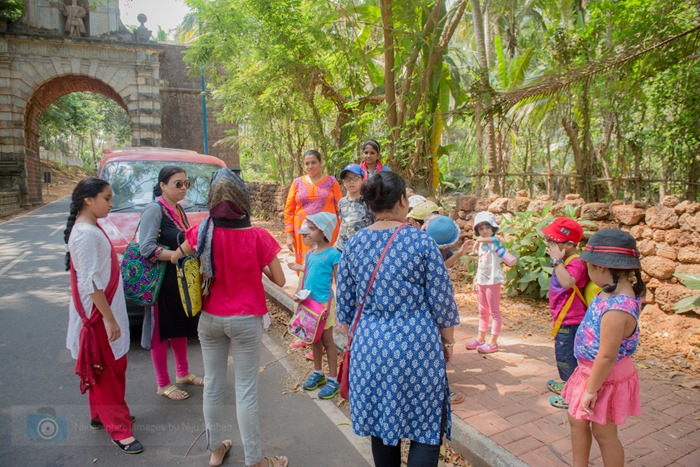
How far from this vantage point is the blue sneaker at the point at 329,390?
3879 millimetres

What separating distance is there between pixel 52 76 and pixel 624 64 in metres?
23.5

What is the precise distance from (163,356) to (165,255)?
2.92ft

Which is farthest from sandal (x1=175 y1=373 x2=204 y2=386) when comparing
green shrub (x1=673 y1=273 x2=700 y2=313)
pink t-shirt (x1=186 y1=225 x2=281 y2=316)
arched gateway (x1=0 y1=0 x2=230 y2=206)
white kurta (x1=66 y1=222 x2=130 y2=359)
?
arched gateway (x1=0 y1=0 x2=230 y2=206)

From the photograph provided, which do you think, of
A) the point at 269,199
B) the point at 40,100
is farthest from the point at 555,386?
the point at 40,100

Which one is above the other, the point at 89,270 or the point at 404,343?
the point at 89,270

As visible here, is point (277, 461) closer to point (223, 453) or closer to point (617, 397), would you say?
point (223, 453)

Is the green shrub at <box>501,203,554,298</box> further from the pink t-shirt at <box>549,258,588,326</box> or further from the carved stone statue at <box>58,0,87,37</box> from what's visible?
the carved stone statue at <box>58,0,87,37</box>

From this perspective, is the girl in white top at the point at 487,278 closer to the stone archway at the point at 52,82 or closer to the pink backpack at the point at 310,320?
the pink backpack at the point at 310,320

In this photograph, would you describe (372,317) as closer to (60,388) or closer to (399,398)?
(399,398)

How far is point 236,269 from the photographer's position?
109 inches

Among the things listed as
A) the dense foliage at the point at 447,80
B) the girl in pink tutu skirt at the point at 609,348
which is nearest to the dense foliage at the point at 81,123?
the dense foliage at the point at 447,80

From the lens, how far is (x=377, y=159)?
4621mm

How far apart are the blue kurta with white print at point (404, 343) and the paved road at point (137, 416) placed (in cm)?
108

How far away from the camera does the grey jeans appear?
108 inches
